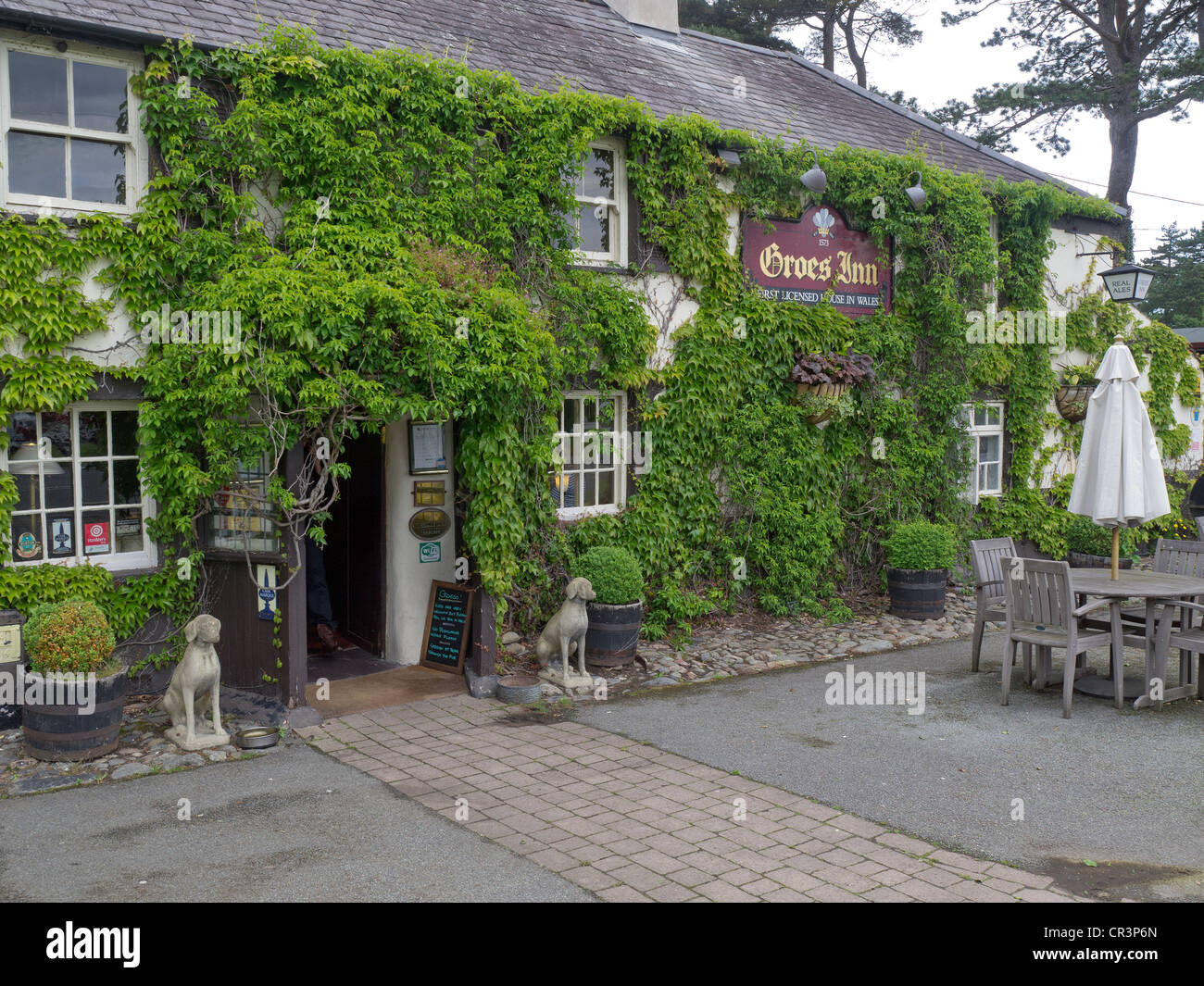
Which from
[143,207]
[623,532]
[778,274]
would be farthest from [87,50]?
[778,274]

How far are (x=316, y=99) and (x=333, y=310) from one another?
77.4 inches

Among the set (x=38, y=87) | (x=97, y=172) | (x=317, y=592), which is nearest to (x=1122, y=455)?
(x=317, y=592)

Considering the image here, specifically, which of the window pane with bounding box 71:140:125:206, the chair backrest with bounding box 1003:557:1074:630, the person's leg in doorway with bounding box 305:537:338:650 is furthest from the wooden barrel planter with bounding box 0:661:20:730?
the chair backrest with bounding box 1003:557:1074:630

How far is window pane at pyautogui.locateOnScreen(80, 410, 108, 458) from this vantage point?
8.08 m

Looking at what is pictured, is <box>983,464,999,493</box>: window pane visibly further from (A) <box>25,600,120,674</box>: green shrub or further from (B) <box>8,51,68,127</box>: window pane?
(B) <box>8,51,68,127</box>: window pane

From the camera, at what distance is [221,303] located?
7613 mm

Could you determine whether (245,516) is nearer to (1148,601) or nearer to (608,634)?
(608,634)

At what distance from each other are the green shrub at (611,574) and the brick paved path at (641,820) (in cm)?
163

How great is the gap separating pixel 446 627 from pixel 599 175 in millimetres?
4830

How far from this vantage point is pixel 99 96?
8023mm

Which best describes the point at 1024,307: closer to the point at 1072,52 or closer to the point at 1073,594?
the point at 1073,594

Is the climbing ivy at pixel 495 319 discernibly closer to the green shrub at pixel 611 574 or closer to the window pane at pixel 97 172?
the window pane at pixel 97 172

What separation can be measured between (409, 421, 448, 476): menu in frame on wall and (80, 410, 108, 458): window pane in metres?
2.51

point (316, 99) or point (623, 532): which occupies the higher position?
point (316, 99)
